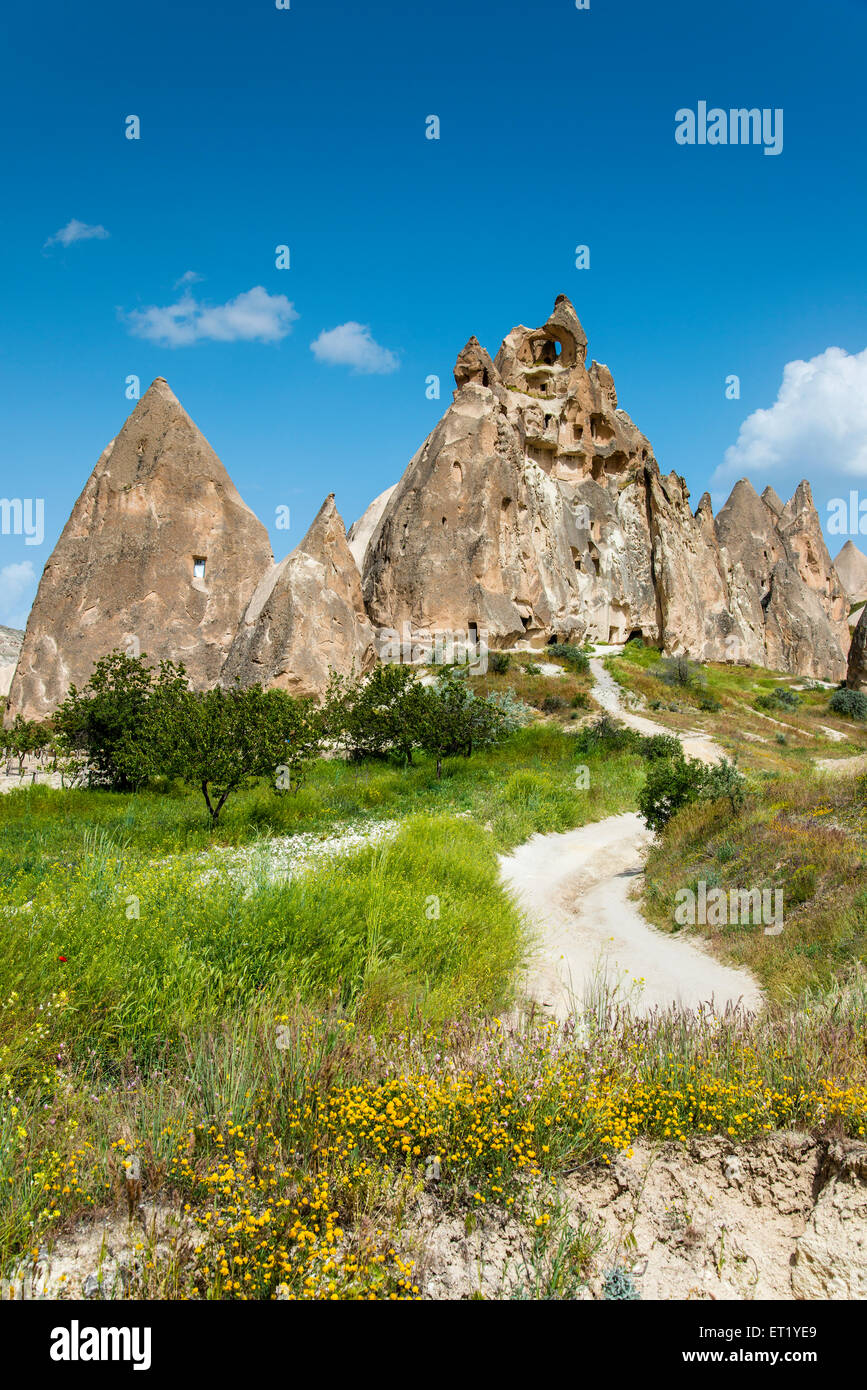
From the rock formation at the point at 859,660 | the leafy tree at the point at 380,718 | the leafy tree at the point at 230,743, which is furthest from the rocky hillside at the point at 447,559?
the rock formation at the point at 859,660

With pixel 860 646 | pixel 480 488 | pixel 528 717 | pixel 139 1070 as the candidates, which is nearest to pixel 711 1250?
pixel 139 1070

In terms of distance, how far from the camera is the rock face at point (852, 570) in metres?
80.0

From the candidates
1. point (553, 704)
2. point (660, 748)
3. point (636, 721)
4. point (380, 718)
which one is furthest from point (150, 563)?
point (660, 748)

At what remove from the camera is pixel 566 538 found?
131 feet

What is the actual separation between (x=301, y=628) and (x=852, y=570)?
79.8 m

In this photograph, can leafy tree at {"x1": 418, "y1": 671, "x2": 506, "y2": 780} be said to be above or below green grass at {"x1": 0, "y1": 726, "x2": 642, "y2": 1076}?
above

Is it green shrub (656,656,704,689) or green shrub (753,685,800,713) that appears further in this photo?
green shrub (656,656,704,689)

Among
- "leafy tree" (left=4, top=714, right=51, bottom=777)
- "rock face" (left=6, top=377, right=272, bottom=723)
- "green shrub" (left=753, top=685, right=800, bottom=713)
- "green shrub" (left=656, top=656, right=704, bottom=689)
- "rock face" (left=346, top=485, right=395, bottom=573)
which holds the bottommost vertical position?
"leafy tree" (left=4, top=714, right=51, bottom=777)

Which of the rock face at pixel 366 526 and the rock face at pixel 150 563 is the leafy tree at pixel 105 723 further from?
the rock face at pixel 366 526

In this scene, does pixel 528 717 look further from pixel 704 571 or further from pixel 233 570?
pixel 704 571

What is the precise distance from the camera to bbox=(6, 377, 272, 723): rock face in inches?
949

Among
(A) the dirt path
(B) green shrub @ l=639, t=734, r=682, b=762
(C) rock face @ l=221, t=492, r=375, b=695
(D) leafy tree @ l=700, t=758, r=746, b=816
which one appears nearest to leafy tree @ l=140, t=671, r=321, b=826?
(D) leafy tree @ l=700, t=758, r=746, b=816

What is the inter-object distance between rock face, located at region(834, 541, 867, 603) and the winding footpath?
81.2 metres

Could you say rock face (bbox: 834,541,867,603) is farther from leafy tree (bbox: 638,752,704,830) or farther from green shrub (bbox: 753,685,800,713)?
leafy tree (bbox: 638,752,704,830)
